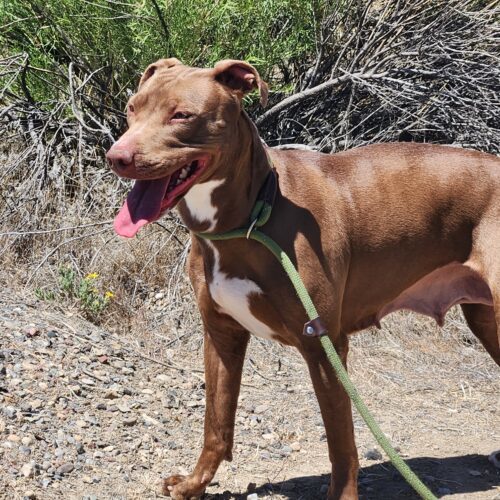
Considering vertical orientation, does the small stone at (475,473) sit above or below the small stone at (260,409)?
above

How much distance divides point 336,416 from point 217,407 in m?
0.61

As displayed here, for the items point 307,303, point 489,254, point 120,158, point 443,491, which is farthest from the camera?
point 443,491

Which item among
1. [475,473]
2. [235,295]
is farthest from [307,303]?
[475,473]

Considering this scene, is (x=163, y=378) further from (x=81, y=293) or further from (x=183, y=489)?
(x=183, y=489)

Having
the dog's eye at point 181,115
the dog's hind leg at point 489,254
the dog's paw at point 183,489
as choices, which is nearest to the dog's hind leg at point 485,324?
the dog's hind leg at point 489,254

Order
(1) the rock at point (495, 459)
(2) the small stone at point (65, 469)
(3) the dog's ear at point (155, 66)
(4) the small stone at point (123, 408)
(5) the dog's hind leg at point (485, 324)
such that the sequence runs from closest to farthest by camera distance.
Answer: (3) the dog's ear at point (155, 66)
(2) the small stone at point (65, 469)
(5) the dog's hind leg at point (485, 324)
(1) the rock at point (495, 459)
(4) the small stone at point (123, 408)

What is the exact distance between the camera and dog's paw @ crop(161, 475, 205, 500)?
3947 millimetres

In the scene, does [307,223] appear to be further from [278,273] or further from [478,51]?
[478,51]

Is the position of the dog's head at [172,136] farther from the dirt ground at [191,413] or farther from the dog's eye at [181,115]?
the dirt ground at [191,413]

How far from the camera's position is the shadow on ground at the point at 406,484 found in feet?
13.6

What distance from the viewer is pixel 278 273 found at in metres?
3.44

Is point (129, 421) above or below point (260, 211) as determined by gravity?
below

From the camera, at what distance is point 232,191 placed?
3436mm

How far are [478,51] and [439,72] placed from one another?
298mm
